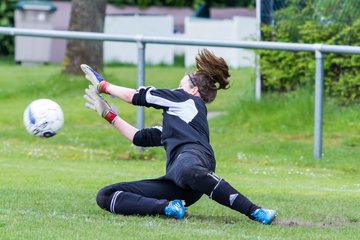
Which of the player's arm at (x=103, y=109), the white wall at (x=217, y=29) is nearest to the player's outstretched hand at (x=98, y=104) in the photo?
the player's arm at (x=103, y=109)

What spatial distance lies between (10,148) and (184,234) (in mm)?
6510

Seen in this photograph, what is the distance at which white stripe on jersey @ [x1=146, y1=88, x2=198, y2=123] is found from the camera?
7.73 m

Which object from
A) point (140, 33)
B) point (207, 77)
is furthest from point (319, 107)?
point (140, 33)

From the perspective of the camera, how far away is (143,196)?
7.76 metres

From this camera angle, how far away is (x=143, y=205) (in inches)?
298

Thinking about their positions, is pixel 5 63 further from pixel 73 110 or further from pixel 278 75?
pixel 278 75

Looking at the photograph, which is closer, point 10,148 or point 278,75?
point 10,148

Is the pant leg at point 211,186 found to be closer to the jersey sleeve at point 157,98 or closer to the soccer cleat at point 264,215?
the soccer cleat at point 264,215

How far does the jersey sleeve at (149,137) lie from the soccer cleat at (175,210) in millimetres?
836

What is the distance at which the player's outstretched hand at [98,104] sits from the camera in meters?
8.22

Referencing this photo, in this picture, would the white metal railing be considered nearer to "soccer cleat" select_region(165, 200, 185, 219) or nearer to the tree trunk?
"soccer cleat" select_region(165, 200, 185, 219)

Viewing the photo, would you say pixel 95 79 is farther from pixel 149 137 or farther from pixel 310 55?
pixel 310 55

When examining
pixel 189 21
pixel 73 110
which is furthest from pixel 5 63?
pixel 73 110

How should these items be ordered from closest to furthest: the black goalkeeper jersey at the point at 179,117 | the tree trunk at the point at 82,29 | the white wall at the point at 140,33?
the black goalkeeper jersey at the point at 179,117, the tree trunk at the point at 82,29, the white wall at the point at 140,33
